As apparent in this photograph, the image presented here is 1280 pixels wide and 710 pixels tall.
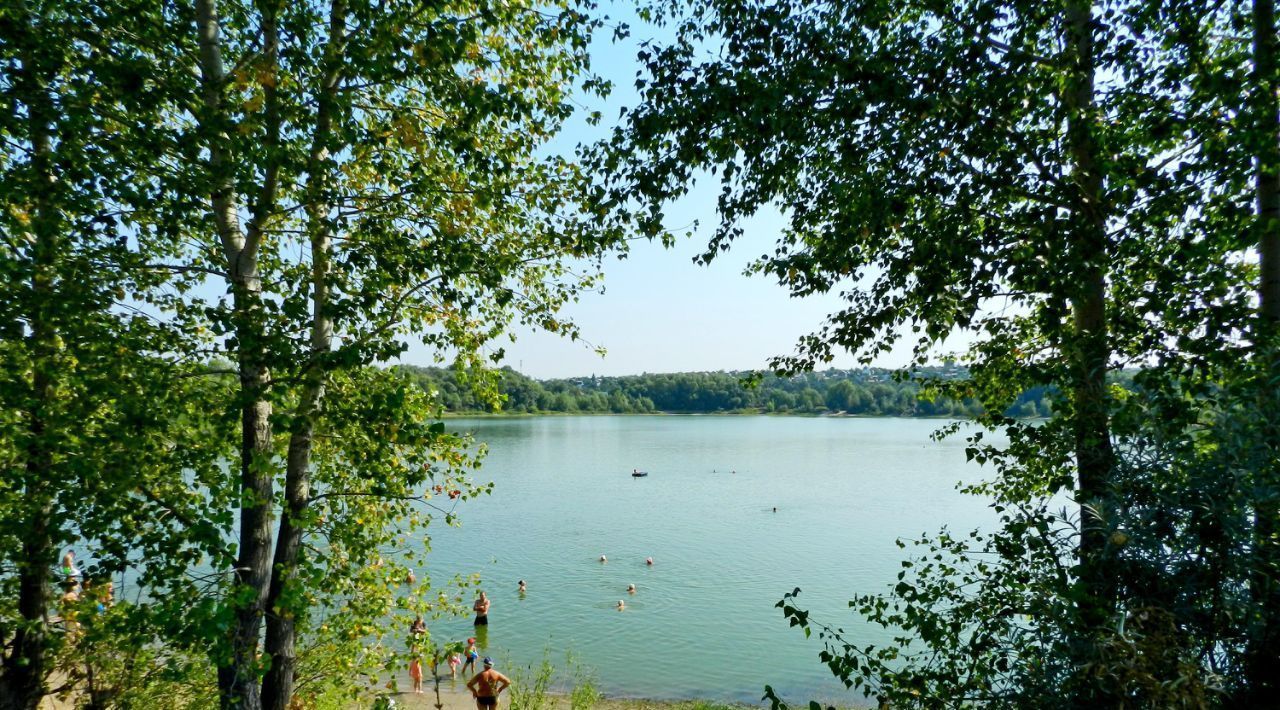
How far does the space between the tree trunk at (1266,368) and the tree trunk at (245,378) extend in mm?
Result: 5821

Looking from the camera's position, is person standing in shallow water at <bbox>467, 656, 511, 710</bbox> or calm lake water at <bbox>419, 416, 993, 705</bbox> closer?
person standing in shallow water at <bbox>467, 656, 511, 710</bbox>

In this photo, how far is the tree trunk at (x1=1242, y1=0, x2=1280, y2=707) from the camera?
3.34m

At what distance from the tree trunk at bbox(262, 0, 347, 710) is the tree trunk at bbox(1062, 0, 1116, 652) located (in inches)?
196

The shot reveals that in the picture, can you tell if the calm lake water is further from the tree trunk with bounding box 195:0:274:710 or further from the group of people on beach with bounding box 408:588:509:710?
the tree trunk with bounding box 195:0:274:710

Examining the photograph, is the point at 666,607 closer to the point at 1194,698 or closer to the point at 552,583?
the point at 552,583

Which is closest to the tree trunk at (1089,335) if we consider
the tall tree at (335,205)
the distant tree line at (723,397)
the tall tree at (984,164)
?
the tall tree at (984,164)

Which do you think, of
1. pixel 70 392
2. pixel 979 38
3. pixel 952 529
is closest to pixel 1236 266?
pixel 979 38

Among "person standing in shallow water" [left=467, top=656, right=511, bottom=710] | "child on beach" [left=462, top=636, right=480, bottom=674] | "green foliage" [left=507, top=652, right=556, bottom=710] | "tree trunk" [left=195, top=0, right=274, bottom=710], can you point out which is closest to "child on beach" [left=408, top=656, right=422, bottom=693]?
"child on beach" [left=462, top=636, right=480, bottom=674]

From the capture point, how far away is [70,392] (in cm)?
659

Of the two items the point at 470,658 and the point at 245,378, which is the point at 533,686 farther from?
the point at 245,378

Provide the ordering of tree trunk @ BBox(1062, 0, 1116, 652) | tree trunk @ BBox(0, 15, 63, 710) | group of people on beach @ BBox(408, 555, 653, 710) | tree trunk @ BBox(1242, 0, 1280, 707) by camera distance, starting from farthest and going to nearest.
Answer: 1. group of people on beach @ BBox(408, 555, 653, 710)
2. tree trunk @ BBox(0, 15, 63, 710)
3. tree trunk @ BBox(1062, 0, 1116, 652)
4. tree trunk @ BBox(1242, 0, 1280, 707)

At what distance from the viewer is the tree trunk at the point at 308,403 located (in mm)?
5602

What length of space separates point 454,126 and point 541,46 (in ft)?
4.18

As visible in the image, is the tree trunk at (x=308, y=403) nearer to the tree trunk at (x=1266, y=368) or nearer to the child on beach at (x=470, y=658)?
the tree trunk at (x=1266, y=368)
